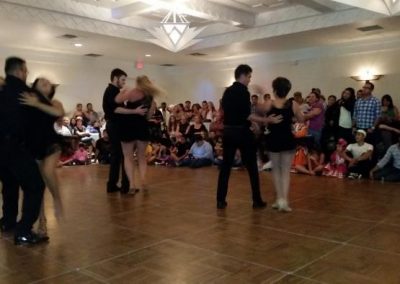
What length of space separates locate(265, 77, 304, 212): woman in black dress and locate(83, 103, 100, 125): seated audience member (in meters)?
8.02

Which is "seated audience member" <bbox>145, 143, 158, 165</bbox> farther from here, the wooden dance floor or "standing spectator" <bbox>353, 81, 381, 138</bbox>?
"standing spectator" <bbox>353, 81, 381, 138</bbox>

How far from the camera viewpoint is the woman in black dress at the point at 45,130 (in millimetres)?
2908

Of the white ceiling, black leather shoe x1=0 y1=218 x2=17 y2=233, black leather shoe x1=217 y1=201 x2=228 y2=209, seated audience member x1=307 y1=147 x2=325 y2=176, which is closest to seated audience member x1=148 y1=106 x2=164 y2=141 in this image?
the white ceiling

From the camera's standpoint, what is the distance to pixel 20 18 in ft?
23.9

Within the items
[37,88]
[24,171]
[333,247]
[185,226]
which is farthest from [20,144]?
[333,247]

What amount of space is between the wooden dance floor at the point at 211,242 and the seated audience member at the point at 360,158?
1.49 m

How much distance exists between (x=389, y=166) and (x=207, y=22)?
204 inches

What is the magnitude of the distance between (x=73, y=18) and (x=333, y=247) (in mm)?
6772

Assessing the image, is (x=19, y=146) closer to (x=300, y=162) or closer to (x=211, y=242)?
(x=211, y=242)

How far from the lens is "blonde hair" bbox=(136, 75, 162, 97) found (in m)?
4.69

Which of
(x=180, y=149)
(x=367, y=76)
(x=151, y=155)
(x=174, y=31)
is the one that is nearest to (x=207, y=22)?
(x=174, y=31)

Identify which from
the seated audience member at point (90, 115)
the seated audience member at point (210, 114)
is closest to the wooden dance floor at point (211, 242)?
the seated audience member at point (210, 114)

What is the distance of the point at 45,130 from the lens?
3.01 metres

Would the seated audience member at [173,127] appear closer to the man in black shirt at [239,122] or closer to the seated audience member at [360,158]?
the seated audience member at [360,158]
